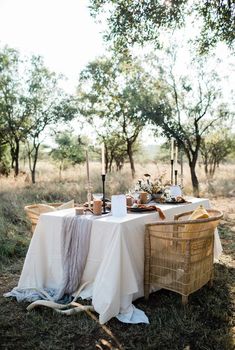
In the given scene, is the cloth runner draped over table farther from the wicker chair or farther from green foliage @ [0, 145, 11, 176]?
green foliage @ [0, 145, 11, 176]

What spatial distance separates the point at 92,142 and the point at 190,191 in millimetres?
8671

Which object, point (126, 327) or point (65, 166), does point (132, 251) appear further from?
point (65, 166)

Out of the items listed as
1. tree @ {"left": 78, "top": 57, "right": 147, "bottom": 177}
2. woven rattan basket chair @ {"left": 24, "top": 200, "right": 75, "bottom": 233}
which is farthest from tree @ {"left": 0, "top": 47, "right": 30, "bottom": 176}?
woven rattan basket chair @ {"left": 24, "top": 200, "right": 75, "bottom": 233}

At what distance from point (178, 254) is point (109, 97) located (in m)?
12.8

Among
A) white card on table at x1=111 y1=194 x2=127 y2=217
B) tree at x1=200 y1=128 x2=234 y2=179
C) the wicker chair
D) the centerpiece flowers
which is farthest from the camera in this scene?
tree at x1=200 y1=128 x2=234 y2=179

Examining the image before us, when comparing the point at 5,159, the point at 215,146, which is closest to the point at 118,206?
the point at 5,159

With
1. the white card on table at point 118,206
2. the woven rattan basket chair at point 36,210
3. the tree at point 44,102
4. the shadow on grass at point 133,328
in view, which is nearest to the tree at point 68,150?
the tree at point 44,102

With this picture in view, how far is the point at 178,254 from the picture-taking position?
315 cm

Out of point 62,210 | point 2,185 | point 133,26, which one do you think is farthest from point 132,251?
point 2,185

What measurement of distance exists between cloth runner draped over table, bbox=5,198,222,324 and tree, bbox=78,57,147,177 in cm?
1038

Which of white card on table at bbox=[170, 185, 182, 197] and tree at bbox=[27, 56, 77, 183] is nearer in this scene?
white card on table at bbox=[170, 185, 182, 197]

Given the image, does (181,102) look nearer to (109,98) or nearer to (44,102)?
(109,98)

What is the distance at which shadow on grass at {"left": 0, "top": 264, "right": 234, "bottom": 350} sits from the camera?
8.41 feet

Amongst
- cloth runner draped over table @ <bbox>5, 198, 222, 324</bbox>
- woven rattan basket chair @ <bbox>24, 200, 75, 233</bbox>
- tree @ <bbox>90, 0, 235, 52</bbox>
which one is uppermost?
tree @ <bbox>90, 0, 235, 52</bbox>
